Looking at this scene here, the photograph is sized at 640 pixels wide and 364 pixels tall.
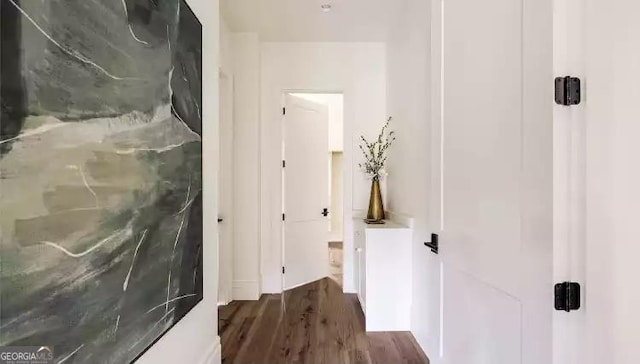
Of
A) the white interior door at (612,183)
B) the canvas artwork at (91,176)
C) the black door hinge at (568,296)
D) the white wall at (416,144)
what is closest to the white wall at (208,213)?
the canvas artwork at (91,176)

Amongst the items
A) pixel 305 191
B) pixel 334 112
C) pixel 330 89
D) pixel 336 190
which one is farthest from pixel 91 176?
pixel 336 190

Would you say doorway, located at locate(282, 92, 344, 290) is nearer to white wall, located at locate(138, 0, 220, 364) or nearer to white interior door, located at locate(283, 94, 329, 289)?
white interior door, located at locate(283, 94, 329, 289)

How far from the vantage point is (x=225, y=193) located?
4.35 meters

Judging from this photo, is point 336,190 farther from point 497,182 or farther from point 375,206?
point 497,182

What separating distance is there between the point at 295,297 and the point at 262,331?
1123 mm

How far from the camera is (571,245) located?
118 centimetres

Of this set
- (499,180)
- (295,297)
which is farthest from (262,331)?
(499,180)

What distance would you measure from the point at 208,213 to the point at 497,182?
4.88 ft

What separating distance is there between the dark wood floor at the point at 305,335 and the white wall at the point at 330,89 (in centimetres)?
58

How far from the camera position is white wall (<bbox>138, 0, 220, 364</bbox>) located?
1970mm

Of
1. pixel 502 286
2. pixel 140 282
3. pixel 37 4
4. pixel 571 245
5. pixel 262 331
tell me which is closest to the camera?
pixel 37 4

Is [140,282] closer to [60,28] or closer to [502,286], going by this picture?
[60,28]

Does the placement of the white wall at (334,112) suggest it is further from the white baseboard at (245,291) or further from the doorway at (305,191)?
the white baseboard at (245,291)

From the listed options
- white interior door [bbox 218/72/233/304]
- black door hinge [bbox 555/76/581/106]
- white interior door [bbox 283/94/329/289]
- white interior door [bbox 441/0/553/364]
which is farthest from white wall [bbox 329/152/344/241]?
black door hinge [bbox 555/76/581/106]
